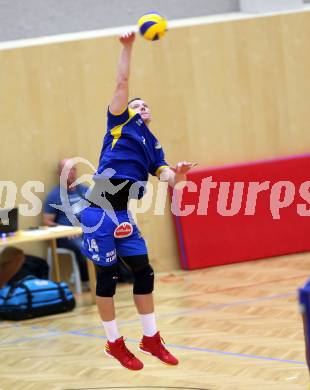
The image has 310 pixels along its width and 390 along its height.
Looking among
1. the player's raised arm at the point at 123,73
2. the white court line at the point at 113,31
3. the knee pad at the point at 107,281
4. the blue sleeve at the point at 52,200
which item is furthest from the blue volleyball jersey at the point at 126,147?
the white court line at the point at 113,31

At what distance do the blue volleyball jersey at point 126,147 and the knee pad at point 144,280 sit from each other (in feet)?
2.24

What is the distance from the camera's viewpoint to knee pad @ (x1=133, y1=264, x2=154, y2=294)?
6648 mm

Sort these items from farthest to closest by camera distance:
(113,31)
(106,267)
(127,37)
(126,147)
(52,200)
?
(113,31) → (52,200) → (106,267) → (126,147) → (127,37)

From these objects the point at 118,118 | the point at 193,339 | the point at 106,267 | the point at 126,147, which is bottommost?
the point at 193,339

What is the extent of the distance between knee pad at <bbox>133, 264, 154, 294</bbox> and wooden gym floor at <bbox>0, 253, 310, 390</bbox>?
1.04m

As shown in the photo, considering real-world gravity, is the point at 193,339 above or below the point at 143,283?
below

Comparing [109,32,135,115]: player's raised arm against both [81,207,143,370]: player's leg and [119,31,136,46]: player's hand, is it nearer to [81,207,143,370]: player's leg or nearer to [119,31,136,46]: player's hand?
[119,31,136,46]: player's hand

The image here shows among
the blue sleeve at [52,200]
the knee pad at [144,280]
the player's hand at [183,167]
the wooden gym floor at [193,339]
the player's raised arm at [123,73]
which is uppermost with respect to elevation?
the player's raised arm at [123,73]

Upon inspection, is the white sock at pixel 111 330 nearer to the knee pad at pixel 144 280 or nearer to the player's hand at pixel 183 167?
the knee pad at pixel 144 280

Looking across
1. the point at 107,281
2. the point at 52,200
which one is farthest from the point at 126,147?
the point at 52,200

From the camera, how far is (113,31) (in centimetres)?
1181

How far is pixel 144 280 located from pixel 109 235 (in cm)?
45

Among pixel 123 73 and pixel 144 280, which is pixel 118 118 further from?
pixel 144 280

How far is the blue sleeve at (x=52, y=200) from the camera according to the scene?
11.1 meters
